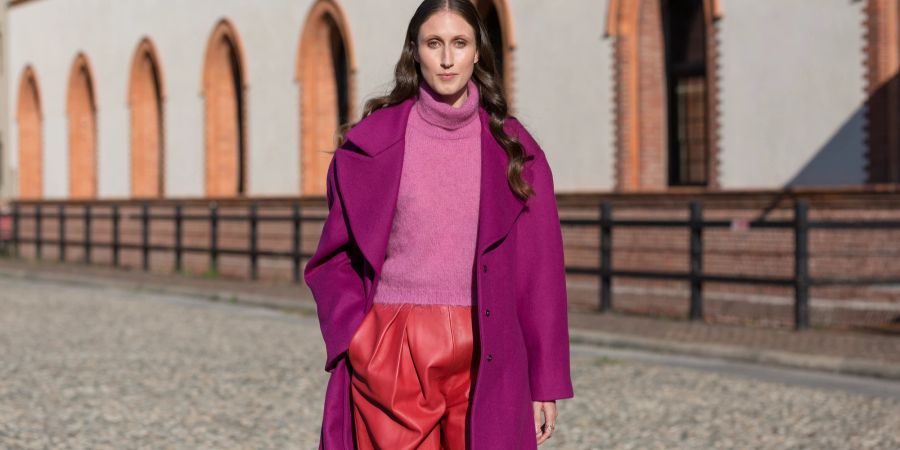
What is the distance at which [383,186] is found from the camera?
10.5 ft

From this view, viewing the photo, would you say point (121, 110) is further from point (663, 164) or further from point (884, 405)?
point (884, 405)

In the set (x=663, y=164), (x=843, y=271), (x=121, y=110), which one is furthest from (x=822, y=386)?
(x=121, y=110)

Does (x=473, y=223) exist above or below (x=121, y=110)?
below

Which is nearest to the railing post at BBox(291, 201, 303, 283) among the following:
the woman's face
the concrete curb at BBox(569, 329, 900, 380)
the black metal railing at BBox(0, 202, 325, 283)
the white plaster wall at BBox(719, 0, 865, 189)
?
the black metal railing at BBox(0, 202, 325, 283)

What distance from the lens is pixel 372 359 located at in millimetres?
3184

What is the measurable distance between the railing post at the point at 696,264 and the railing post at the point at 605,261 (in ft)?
3.27

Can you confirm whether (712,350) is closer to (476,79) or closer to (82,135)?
(476,79)

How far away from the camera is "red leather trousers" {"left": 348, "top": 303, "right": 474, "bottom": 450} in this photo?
317 centimetres

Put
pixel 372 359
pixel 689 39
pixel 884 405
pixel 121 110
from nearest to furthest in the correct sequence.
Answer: pixel 372 359
pixel 884 405
pixel 689 39
pixel 121 110

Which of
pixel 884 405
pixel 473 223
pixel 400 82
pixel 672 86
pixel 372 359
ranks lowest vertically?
pixel 884 405

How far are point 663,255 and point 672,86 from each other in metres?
2.91

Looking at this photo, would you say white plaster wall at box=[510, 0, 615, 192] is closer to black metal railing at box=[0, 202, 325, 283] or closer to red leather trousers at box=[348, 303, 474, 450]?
black metal railing at box=[0, 202, 325, 283]

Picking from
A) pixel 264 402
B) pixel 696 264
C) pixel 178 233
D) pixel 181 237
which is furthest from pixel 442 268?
pixel 181 237

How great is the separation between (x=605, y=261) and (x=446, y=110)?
1133 centimetres
